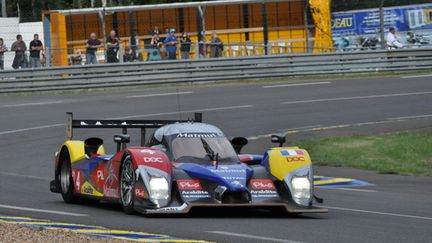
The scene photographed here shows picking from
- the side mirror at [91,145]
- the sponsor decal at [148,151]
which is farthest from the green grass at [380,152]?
the sponsor decal at [148,151]

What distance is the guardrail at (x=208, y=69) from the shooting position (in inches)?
1293

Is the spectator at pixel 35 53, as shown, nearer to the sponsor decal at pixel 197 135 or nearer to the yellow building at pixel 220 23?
the yellow building at pixel 220 23

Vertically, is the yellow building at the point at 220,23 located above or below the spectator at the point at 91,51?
above

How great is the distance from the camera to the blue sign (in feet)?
125

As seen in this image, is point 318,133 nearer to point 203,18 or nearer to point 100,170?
point 100,170

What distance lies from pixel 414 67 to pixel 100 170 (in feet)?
81.2

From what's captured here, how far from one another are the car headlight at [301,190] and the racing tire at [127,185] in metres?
1.74

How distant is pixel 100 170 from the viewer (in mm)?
12766

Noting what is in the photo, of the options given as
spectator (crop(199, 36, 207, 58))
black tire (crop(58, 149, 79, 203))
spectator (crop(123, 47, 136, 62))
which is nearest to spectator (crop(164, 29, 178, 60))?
spectator (crop(199, 36, 207, 58))

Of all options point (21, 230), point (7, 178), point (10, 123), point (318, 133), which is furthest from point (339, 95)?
point (21, 230)

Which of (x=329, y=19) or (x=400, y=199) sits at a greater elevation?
(x=329, y=19)

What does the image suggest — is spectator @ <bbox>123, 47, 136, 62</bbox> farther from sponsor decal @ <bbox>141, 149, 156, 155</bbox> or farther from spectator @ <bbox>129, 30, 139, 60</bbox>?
sponsor decal @ <bbox>141, 149, 156, 155</bbox>

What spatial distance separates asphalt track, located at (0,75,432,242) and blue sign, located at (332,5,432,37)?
465cm

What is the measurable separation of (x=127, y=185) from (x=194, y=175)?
2.79 feet
